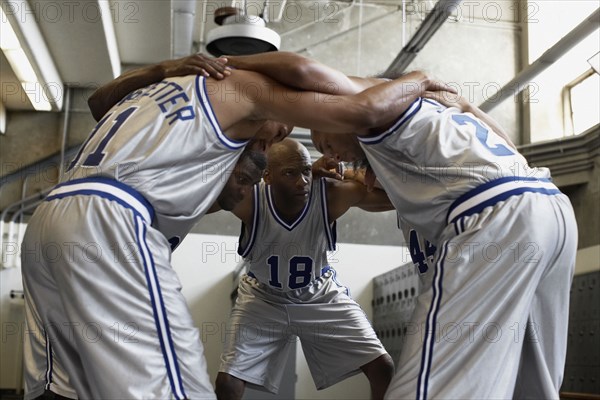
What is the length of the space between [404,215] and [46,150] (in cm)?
722

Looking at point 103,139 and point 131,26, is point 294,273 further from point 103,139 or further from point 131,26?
point 131,26

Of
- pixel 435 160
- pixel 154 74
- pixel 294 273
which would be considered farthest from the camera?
pixel 294 273

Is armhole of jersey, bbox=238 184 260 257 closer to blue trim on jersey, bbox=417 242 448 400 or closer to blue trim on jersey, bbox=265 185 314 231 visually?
blue trim on jersey, bbox=265 185 314 231

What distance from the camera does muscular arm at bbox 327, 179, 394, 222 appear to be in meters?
3.98

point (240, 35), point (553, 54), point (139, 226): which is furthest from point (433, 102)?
point (553, 54)

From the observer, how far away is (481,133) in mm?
2646

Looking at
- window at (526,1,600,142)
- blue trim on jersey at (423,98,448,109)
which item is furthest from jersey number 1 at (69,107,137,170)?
window at (526,1,600,142)

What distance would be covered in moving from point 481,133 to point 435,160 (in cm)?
22

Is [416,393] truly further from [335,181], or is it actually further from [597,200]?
[597,200]

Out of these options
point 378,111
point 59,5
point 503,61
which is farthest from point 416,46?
point 378,111

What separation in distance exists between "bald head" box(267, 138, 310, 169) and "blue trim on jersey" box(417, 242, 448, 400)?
1.57 m

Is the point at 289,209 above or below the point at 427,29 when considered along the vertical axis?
below

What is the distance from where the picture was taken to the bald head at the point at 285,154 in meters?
3.89

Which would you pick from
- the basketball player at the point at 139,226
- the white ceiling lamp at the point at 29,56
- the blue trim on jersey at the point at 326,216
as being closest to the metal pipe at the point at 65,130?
the white ceiling lamp at the point at 29,56
